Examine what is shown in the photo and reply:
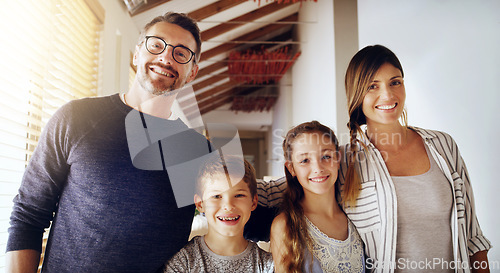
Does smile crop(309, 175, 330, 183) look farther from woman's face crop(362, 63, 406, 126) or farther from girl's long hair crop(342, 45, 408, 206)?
woman's face crop(362, 63, 406, 126)

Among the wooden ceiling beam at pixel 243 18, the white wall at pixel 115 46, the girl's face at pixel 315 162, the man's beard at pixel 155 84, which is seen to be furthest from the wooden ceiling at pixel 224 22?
the girl's face at pixel 315 162

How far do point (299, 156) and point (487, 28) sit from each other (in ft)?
1.86

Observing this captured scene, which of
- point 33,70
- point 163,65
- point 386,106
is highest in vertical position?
point 33,70

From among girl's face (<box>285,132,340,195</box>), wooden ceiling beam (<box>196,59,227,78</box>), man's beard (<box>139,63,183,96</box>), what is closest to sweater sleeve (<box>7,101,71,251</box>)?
man's beard (<box>139,63,183,96</box>)

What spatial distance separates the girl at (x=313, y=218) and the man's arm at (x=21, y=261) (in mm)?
671

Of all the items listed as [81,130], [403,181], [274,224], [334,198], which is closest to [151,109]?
[81,130]

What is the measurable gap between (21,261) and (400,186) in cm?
104

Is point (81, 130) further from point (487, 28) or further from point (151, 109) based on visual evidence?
point (487, 28)

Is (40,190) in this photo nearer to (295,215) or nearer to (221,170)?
(221,170)

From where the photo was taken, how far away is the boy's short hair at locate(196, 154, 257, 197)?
40.3 inches

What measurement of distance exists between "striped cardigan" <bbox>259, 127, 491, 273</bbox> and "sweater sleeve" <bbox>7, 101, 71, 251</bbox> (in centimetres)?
85

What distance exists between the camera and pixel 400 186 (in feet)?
2.87

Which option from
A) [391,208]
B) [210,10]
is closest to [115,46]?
[210,10]

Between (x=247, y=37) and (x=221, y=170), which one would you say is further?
(x=247, y=37)
